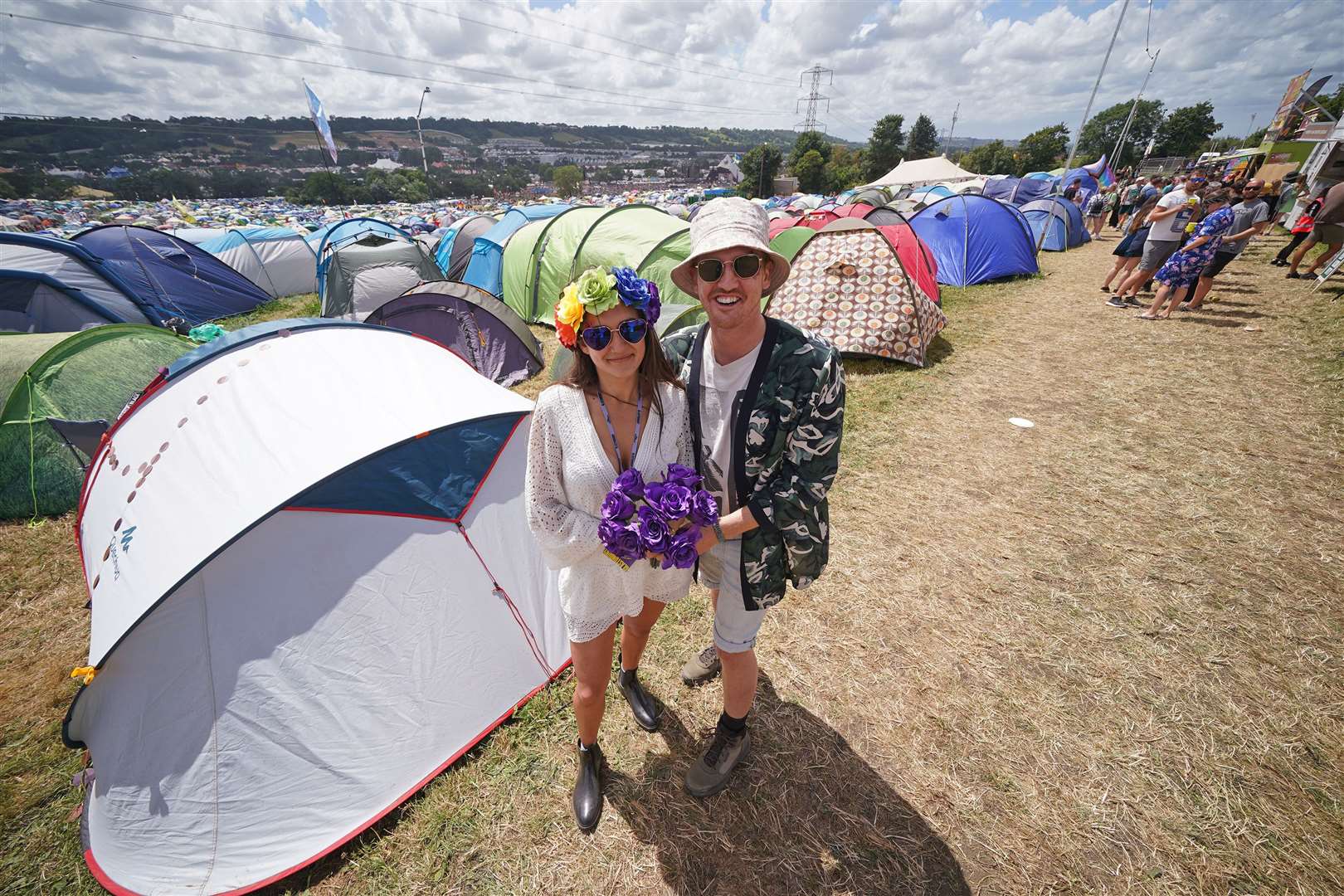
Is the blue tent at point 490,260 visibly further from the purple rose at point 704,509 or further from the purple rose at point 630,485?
the purple rose at point 704,509

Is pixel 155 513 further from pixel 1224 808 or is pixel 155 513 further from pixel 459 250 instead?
pixel 459 250

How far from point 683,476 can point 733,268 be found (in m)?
0.72

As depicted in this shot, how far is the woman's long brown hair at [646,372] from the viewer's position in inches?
70.1

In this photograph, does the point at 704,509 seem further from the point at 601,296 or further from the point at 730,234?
the point at 730,234

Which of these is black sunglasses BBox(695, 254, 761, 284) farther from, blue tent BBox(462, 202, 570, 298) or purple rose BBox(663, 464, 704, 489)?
blue tent BBox(462, 202, 570, 298)

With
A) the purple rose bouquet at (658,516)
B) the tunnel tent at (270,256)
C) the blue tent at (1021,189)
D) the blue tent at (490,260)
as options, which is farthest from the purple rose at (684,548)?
the blue tent at (1021,189)

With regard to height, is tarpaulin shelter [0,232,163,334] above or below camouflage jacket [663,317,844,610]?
below

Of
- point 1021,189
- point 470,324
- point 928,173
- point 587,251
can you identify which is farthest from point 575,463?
point 928,173

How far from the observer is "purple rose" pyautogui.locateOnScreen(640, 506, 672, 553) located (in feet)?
5.25

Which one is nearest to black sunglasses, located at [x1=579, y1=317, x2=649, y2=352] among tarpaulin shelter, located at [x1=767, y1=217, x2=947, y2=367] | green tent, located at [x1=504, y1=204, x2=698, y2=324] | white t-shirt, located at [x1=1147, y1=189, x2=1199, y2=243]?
→ tarpaulin shelter, located at [x1=767, y1=217, x2=947, y2=367]

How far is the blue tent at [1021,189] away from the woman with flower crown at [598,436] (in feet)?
92.5

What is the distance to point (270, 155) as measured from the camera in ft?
409

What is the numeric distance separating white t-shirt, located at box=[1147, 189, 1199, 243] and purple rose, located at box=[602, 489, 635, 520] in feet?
34.0

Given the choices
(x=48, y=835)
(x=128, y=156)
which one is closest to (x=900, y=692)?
(x=48, y=835)
